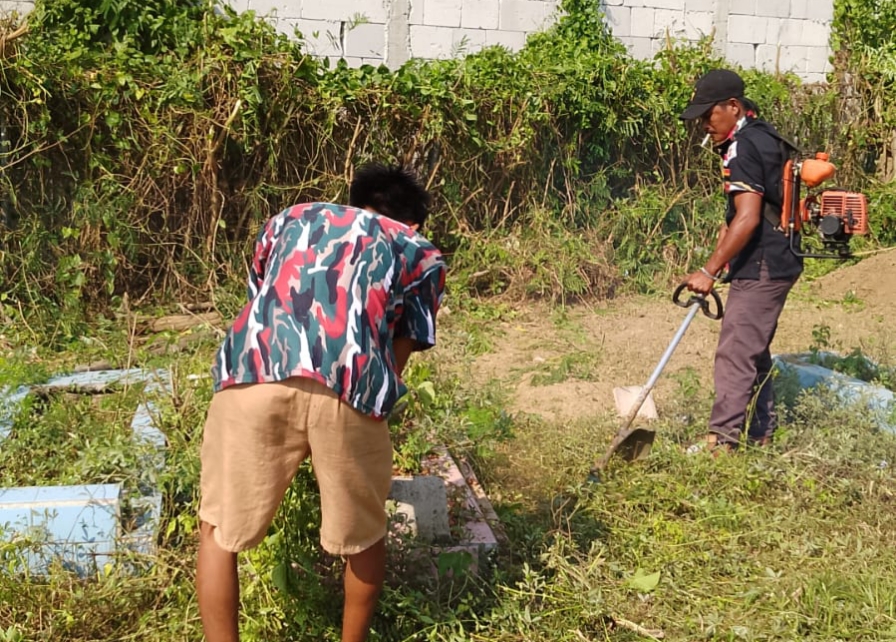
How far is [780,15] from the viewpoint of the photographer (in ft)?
35.0

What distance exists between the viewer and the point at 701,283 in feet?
14.1

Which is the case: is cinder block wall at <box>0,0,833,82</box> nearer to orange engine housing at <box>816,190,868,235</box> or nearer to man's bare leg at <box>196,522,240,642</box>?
orange engine housing at <box>816,190,868,235</box>

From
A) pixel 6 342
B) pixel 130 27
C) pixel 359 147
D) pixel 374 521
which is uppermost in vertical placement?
pixel 130 27

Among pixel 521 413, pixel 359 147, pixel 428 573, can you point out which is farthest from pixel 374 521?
pixel 359 147

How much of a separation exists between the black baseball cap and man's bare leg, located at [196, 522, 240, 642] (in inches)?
120

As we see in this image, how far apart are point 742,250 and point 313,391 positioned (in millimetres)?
2764

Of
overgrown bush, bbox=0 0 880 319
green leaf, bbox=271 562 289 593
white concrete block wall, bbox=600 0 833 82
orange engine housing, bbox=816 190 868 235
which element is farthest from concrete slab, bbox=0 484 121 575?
white concrete block wall, bbox=600 0 833 82

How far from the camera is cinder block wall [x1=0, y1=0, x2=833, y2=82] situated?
871 centimetres

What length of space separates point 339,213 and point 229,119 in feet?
15.8

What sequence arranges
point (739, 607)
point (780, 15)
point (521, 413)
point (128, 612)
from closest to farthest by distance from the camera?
point (128, 612) → point (739, 607) → point (521, 413) → point (780, 15)

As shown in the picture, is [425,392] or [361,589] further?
[425,392]

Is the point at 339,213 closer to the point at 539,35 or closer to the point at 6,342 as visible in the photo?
the point at 6,342

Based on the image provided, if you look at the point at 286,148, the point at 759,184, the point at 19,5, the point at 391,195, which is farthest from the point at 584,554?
the point at 19,5

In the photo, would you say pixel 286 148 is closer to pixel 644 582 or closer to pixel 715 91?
pixel 715 91
